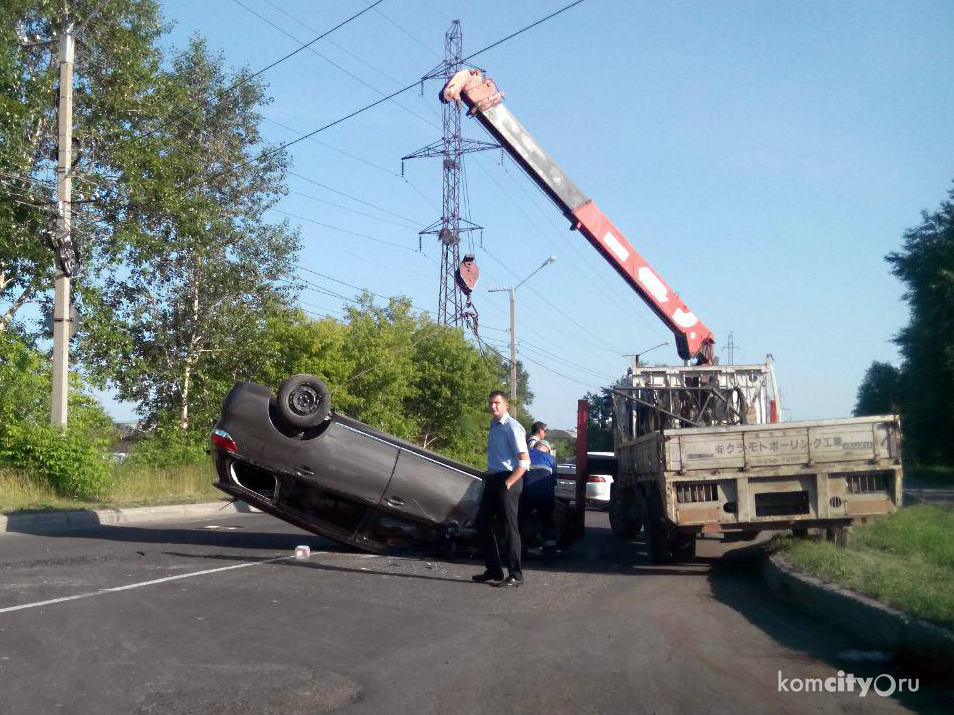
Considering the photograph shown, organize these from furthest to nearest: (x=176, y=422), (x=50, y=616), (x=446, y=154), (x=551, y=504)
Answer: (x=446, y=154) < (x=176, y=422) < (x=551, y=504) < (x=50, y=616)

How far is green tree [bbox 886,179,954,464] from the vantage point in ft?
138

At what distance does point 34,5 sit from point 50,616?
22615 millimetres

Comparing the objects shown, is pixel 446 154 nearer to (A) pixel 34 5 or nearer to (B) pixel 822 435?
(A) pixel 34 5

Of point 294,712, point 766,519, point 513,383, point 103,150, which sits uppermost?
point 103,150

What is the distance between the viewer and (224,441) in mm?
→ 10555

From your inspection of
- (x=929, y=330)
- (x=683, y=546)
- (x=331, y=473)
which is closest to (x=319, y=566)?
(x=331, y=473)

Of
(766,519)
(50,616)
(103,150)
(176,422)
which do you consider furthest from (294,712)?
(176,422)

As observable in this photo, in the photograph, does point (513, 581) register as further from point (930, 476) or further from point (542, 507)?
point (930, 476)

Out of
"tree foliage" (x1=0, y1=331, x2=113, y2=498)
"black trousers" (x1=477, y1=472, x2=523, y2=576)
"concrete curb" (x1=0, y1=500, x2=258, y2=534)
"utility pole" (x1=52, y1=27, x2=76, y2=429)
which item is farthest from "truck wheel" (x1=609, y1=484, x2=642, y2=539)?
"utility pole" (x1=52, y1=27, x2=76, y2=429)

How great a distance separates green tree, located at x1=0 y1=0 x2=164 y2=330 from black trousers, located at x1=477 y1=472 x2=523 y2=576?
15.8 m

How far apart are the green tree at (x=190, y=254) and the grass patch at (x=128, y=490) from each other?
13.8 ft

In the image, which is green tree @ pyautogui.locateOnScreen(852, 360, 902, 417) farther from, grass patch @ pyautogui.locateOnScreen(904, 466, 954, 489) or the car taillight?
the car taillight

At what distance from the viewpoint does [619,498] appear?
14727 millimetres

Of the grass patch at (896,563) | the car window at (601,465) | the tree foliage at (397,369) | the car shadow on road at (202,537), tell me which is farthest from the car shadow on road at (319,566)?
the tree foliage at (397,369)
